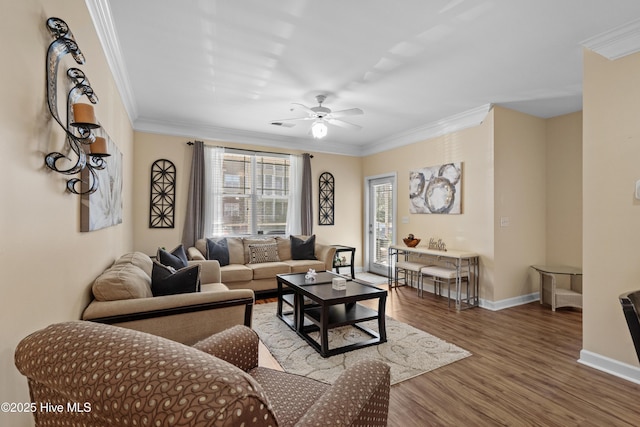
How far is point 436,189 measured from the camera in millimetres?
4922

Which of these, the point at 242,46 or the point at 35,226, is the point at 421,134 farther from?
the point at 35,226

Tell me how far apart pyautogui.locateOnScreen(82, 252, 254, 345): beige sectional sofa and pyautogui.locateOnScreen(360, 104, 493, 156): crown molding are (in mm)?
3931

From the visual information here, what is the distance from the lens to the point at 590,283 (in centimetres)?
263

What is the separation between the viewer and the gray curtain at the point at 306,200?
591 cm

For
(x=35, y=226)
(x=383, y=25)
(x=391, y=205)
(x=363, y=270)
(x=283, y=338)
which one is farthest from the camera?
(x=363, y=270)

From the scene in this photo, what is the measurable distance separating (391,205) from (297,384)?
484cm

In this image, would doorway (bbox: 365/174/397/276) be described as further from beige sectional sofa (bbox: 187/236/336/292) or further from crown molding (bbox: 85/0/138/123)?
crown molding (bbox: 85/0/138/123)

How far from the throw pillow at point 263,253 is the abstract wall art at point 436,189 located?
8.39 feet

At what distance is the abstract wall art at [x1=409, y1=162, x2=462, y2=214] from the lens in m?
4.59

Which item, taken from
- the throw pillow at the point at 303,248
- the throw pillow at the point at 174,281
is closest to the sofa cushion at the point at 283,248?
the throw pillow at the point at 303,248

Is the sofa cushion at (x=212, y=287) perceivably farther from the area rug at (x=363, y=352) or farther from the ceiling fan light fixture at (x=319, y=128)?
the ceiling fan light fixture at (x=319, y=128)

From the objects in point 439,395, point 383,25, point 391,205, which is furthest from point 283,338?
point 391,205

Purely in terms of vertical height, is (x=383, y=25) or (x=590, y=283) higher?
(x=383, y=25)

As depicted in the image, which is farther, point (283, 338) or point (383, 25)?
point (283, 338)
